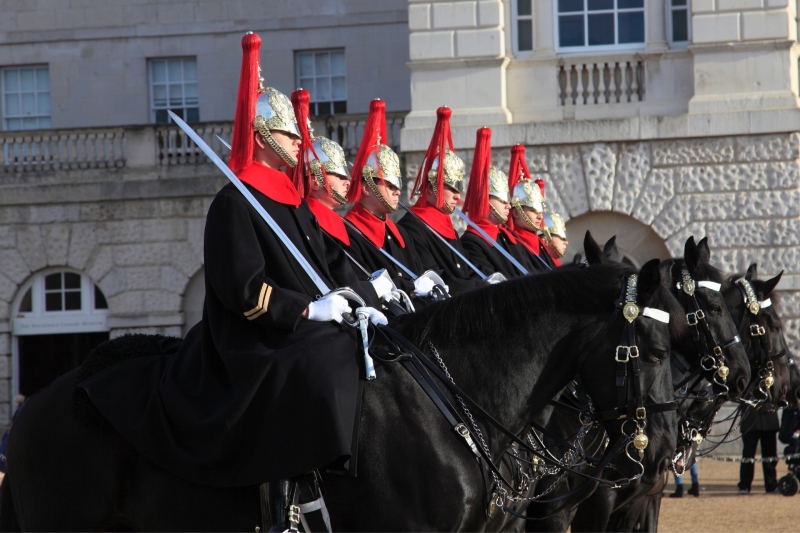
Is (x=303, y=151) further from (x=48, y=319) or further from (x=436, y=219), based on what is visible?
(x=48, y=319)

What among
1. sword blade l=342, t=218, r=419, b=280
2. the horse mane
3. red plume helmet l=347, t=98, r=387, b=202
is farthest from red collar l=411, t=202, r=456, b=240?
the horse mane

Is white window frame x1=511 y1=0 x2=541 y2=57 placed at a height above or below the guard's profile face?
above

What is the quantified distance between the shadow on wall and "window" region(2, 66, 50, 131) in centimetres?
980

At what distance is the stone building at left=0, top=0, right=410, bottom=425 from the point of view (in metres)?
17.5

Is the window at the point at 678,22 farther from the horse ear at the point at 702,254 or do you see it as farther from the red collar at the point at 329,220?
the red collar at the point at 329,220

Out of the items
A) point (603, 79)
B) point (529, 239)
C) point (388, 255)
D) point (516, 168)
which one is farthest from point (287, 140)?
point (603, 79)

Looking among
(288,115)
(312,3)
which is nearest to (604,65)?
(312,3)

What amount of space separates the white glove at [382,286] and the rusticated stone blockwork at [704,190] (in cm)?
1007

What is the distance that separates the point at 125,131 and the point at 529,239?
969 centimetres

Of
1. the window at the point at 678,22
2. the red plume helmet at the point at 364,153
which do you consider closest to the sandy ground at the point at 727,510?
the red plume helmet at the point at 364,153

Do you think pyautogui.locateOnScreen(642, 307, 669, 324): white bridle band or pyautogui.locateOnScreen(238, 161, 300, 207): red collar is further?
pyautogui.locateOnScreen(238, 161, 300, 207): red collar

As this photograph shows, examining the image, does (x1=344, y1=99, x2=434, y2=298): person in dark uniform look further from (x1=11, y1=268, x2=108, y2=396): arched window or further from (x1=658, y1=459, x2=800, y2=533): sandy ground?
(x1=11, y1=268, x2=108, y2=396): arched window

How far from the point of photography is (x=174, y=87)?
19.5 meters

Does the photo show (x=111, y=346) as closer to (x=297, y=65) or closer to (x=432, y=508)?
(x=432, y=508)
